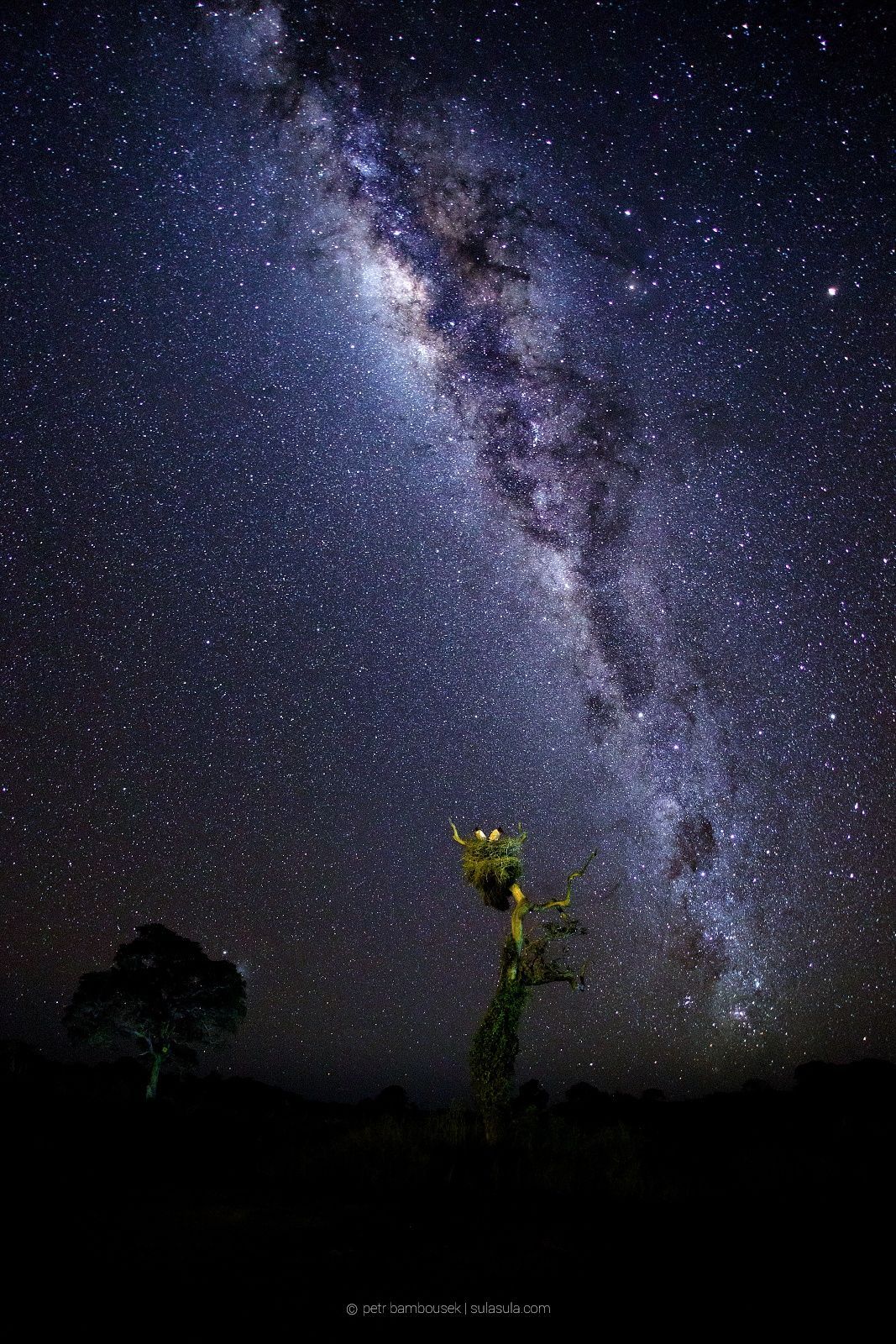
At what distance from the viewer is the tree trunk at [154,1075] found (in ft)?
81.5

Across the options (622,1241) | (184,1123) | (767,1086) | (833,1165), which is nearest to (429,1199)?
(622,1241)

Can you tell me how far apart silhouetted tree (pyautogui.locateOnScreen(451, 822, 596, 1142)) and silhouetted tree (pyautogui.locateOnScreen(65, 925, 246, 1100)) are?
19.3m

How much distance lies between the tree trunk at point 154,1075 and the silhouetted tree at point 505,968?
62.4ft

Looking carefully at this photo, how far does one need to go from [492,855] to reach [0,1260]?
8.46 metres

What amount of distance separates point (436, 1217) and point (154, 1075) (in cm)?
2367

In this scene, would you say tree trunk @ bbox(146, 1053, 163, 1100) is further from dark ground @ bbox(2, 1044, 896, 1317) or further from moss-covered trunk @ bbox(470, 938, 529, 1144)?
moss-covered trunk @ bbox(470, 938, 529, 1144)

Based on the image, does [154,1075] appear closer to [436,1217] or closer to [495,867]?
[495,867]

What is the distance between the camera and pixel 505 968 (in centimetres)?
1167

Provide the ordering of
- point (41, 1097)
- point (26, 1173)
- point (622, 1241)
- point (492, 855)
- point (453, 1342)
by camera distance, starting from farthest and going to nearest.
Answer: point (41, 1097)
point (492, 855)
point (26, 1173)
point (622, 1241)
point (453, 1342)

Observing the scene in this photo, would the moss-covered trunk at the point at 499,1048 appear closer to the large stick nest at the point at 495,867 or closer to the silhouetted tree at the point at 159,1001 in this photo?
the large stick nest at the point at 495,867

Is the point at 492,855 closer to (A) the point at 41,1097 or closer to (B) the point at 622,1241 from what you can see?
(B) the point at 622,1241

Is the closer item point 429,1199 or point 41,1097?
point 429,1199

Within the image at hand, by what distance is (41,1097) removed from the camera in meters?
15.5

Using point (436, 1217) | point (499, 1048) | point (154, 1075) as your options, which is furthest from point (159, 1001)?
point (436, 1217)
